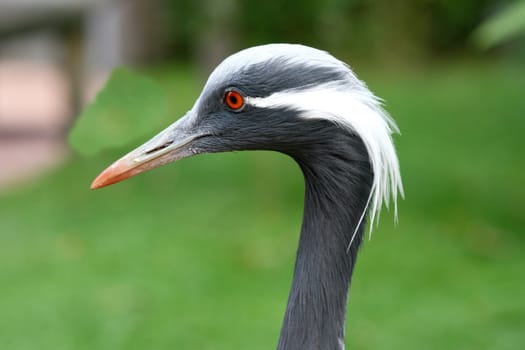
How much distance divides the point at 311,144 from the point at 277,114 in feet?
0.50

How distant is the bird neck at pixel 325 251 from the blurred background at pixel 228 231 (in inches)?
75.2

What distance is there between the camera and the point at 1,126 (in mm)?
12812

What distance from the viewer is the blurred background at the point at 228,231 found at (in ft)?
20.4

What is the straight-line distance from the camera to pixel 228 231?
25.5 feet

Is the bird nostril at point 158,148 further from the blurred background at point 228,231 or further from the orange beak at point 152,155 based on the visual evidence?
the blurred background at point 228,231

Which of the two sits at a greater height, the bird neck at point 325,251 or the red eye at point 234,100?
the red eye at point 234,100

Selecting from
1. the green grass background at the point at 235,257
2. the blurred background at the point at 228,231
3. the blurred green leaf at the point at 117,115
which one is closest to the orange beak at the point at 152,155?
the blurred green leaf at the point at 117,115

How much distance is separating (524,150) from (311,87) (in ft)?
25.9

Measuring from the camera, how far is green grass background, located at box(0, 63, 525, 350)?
6.17m

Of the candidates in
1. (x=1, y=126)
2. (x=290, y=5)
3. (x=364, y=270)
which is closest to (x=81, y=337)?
(x=364, y=270)

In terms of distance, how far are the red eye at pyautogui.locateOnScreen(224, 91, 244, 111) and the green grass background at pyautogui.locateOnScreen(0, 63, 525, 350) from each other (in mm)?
3184

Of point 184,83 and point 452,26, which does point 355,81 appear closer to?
point 184,83

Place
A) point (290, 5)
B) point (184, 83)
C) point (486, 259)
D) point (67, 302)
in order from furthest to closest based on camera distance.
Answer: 1. point (290, 5)
2. point (184, 83)
3. point (486, 259)
4. point (67, 302)

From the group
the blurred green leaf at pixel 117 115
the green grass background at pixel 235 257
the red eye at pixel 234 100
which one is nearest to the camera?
the red eye at pixel 234 100
